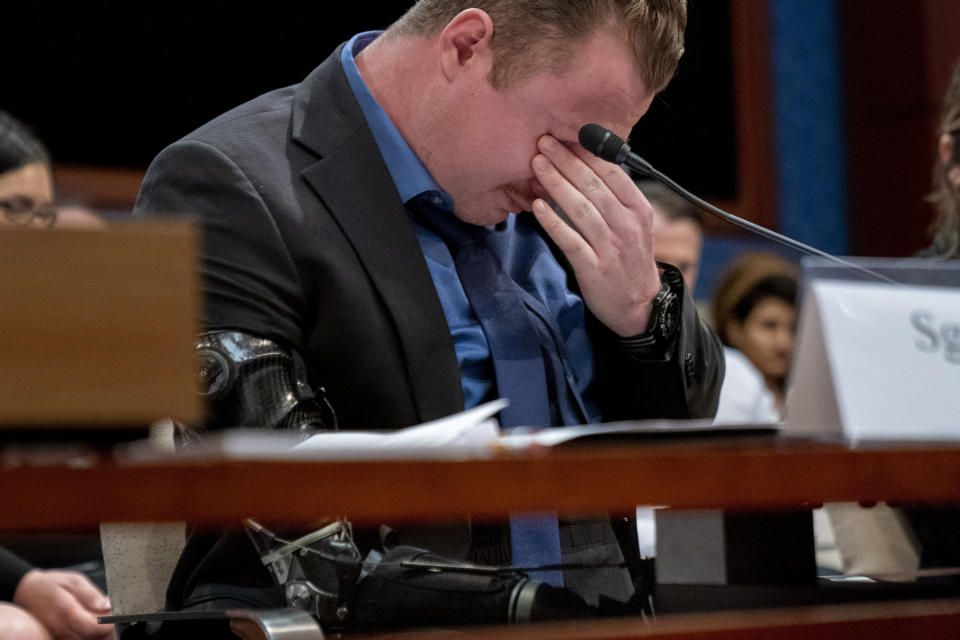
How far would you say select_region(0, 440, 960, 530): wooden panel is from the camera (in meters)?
0.52

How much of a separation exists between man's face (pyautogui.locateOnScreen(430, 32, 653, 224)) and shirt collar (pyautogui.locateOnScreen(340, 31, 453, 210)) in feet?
0.06

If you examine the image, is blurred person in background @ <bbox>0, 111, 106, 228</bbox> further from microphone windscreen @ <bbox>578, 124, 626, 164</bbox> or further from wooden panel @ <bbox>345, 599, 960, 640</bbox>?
wooden panel @ <bbox>345, 599, 960, 640</bbox>

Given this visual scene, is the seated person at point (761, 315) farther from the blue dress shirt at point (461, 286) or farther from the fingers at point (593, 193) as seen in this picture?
the fingers at point (593, 193)

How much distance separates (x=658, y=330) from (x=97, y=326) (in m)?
0.84

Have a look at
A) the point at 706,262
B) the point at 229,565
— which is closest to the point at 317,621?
the point at 229,565

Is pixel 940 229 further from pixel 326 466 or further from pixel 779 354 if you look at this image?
pixel 326 466

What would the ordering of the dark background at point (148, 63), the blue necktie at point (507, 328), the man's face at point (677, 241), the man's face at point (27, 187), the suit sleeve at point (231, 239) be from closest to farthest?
1. the suit sleeve at point (231, 239)
2. the blue necktie at point (507, 328)
3. the man's face at point (27, 187)
4. the dark background at point (148, 63)
5. the man's face at point (677, 241)

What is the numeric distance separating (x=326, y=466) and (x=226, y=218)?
26.9 inches

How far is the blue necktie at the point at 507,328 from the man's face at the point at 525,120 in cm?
3

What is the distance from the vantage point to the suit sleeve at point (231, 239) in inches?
43.9

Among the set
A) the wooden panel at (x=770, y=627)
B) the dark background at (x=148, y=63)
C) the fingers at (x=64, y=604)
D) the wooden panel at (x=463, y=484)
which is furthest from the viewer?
the dark background at (x=148, y=63)

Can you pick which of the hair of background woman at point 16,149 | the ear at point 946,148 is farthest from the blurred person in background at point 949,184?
the hair of background woman at point 16,149

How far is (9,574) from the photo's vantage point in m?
1.50

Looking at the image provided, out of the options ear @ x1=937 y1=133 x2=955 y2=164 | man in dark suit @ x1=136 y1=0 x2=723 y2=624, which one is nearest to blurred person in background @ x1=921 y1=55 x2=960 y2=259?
ear @ x1=937 y1=133 x2=955 y2=164
